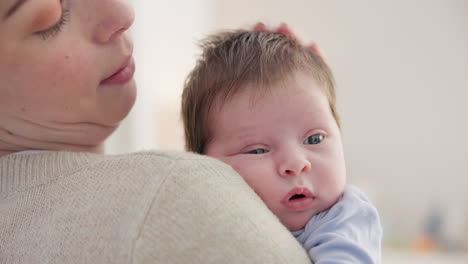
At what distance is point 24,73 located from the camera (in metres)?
0.90

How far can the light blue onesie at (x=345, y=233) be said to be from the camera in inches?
32.3

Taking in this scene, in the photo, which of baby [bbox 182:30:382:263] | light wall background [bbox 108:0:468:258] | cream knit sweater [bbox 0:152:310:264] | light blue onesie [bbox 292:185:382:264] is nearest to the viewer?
cream knit sweater [bbox 0:152:310:264]

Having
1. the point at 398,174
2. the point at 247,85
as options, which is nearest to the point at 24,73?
the point at 247,85

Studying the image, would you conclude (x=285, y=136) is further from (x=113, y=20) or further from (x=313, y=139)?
(x=113, y=20)

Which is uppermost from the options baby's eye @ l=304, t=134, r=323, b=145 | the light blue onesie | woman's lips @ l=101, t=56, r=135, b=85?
woman's lips @ l=101, t=56, r=135, b=85

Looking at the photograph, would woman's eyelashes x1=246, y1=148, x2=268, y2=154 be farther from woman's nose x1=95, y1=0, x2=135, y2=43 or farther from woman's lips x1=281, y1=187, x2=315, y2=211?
woman's nose x1=95, y1=0, x2=135, y2=43

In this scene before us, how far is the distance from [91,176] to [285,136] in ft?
1.07

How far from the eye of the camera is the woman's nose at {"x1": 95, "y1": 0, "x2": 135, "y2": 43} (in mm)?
973

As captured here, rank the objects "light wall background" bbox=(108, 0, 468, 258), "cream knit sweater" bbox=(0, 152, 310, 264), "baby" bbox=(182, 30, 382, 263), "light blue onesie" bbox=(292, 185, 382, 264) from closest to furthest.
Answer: "cream knit sweater" bbox=(0, 152, 310, 264)
"light blue onesie" bbox=(292, 185, 382, 264)
"baby" bbox=(182, 30, 382, 263)
"light wall background" bbox=(108, 0, 468, 258)

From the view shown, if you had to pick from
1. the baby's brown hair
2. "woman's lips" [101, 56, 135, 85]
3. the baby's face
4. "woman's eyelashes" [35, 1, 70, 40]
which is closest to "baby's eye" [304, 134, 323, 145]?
the baby's face

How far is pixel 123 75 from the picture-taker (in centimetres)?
104

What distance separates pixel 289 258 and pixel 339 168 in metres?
0.28

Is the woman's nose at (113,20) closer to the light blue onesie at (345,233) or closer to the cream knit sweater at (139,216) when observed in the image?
the cream knit sweater at (139,216)

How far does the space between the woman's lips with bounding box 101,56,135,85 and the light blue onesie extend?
409 mm
